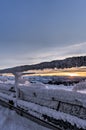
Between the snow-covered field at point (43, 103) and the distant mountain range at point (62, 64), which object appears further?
the snow-covered field at point (43, 103)

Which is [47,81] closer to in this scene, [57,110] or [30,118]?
[30,118]

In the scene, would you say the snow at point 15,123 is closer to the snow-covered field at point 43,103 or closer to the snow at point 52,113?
the snow-covered field at point 43,103

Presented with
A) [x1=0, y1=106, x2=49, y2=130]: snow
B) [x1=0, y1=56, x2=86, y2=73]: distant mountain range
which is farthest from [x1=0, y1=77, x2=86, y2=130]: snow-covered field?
[x1=0, y1=56, x2=86, y2=73]: distant mountain range

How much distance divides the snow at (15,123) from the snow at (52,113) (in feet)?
0.80

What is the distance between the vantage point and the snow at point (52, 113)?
11.1 ft

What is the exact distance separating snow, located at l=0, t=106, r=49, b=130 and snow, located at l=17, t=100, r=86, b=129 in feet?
0.80

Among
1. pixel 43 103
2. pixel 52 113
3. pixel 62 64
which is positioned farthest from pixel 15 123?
pixel 62 64

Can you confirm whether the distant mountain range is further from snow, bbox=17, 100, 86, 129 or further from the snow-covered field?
snow, bbox=17, 100, 86, 129

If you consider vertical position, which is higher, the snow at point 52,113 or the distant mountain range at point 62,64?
the distant mountain range at point 62,64

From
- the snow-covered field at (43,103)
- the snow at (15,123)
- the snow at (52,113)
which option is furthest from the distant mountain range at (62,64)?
the snow at (15,123)

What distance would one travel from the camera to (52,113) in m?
4.13

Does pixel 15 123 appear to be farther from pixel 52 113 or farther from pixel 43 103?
pixel 52 113

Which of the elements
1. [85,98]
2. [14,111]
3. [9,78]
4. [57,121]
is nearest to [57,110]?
[57,121]

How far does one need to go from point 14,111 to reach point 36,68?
1.58m
